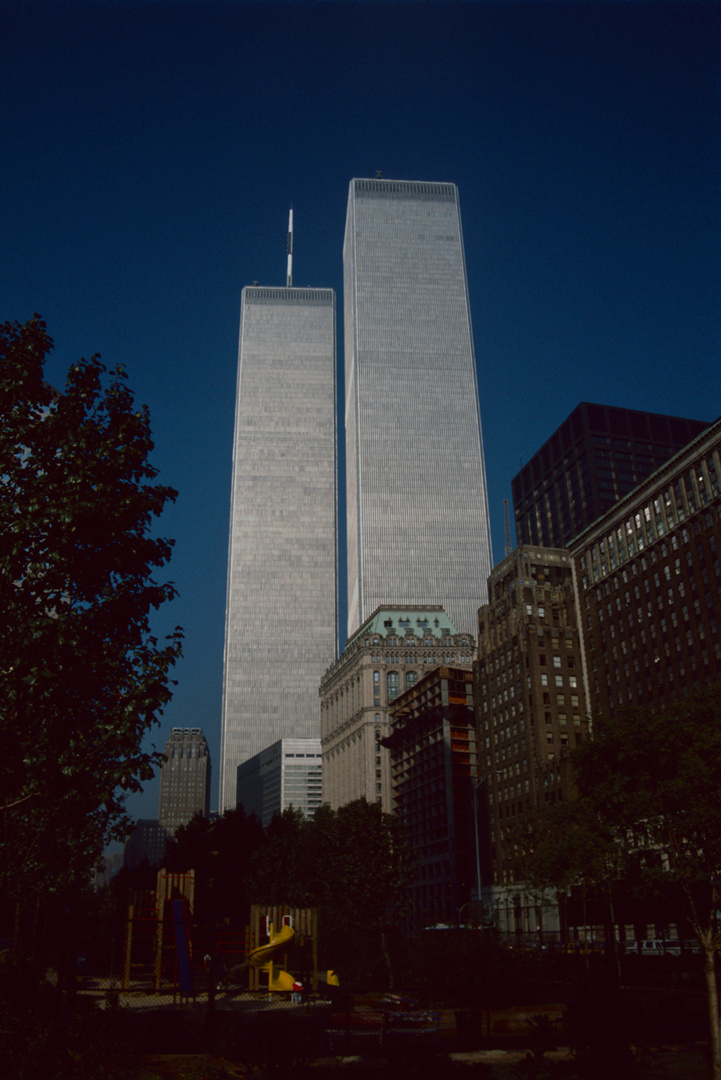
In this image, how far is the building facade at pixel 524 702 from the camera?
117250 millimetres

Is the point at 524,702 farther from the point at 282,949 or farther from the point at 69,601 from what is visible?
the point at 69,601

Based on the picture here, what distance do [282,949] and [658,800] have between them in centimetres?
2497

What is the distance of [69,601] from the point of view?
2173cm

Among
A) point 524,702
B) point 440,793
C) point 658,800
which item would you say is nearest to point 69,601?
point 658,800

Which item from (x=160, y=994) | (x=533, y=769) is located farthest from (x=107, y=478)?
(x=533, y=769)

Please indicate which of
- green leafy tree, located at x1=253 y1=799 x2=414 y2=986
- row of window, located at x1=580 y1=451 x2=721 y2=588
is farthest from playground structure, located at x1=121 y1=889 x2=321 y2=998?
row of window, located at x1=580 y1=451 x2=721 y2=588

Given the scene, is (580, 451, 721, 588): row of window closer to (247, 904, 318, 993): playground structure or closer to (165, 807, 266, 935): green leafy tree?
(165, 807, 266, 935): green leafy tree

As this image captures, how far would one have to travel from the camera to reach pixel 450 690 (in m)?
161

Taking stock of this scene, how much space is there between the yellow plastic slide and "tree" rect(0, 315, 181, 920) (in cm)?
2534

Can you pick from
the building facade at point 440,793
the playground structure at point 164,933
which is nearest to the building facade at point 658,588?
the building facade at point 440,793

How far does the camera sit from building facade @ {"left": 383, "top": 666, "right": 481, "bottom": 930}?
477 feet

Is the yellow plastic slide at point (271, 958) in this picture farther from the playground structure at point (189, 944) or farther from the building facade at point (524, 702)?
the building facade at point (524, 702)

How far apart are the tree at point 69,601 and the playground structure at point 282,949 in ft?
87.6

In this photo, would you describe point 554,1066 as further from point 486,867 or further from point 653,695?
point 486,867
